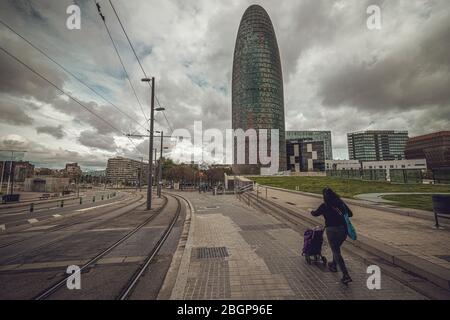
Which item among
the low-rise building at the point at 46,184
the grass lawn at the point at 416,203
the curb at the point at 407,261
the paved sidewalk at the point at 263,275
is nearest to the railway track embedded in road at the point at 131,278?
the paved sidewalk at the point at 263,275

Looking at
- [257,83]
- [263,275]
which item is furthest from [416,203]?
[257,83]

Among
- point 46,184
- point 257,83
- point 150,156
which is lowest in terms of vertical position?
point 46,184

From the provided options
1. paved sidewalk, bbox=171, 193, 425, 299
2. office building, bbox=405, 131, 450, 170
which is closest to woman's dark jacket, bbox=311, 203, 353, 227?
paved sidewalk, bbox=171, 193, 425, 299

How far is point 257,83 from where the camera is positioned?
98.8 m

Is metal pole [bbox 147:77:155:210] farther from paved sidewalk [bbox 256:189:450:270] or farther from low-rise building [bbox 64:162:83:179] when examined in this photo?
low-rise building [bbox 64:162:83:179]

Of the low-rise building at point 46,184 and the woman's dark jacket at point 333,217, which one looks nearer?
the woman's dark jacket at point 333,217

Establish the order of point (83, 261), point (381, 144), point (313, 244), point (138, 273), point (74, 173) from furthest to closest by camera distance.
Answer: point (381, 144) < point (74, 173) < point (83, 261) < point (313, 244) < point (138, 273)

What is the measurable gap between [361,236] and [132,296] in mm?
6207

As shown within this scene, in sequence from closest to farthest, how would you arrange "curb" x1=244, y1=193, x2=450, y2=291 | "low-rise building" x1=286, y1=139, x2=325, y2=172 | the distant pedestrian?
"curb" x1=244, y1=193, x2=450, y2=291
the distant pedestrian
"low-rise building" x1=286, y1=139, x2=325, y2=172

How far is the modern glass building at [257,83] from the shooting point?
325 ft

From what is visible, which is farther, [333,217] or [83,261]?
[83,261]

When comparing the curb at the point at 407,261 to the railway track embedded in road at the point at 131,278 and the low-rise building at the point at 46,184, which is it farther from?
the low-rise building at the point at 46,184

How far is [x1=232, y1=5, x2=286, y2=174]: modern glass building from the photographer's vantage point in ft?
325

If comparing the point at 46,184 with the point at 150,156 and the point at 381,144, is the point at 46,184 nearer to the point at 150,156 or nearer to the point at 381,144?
the point at 150,156
